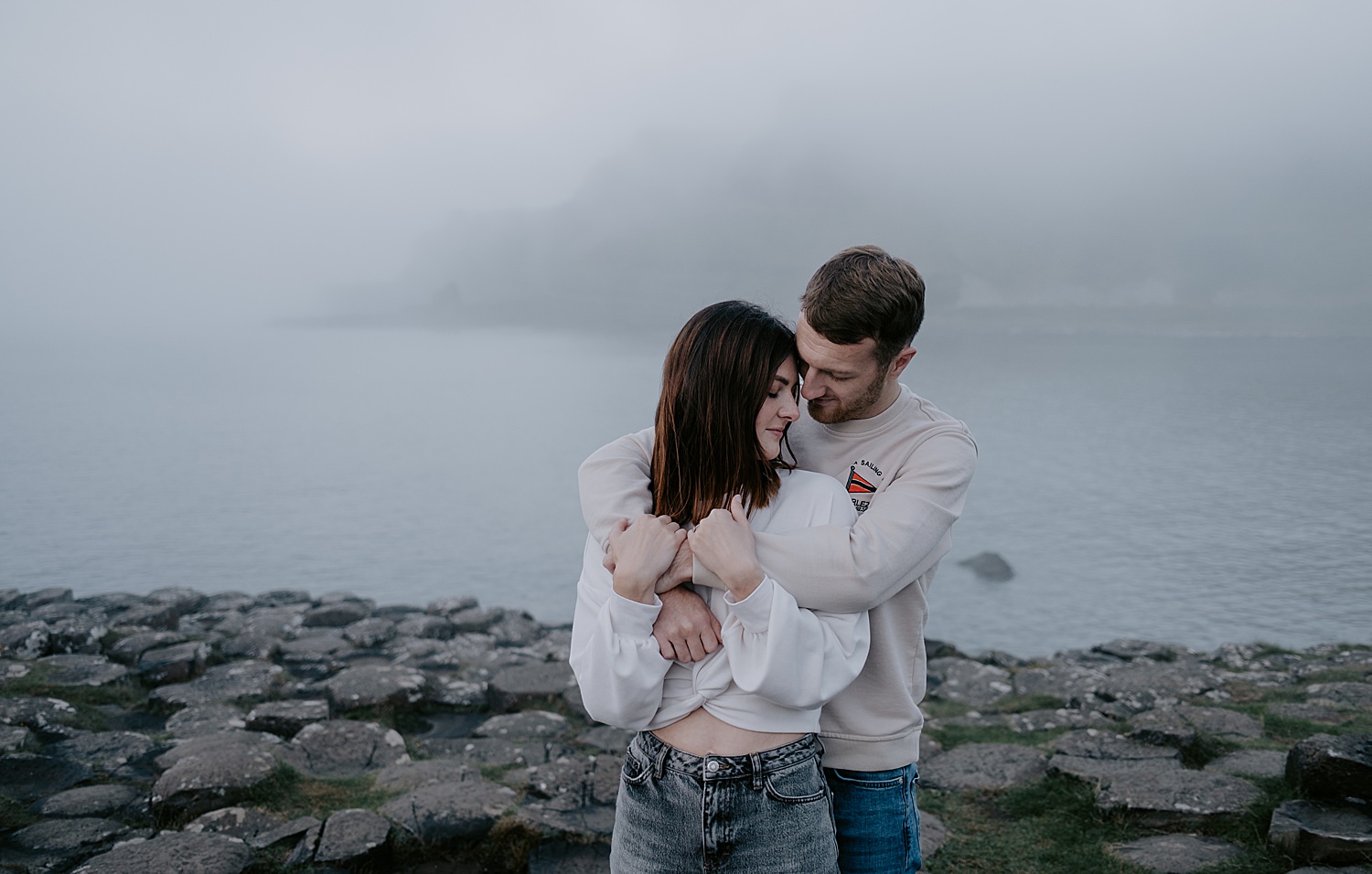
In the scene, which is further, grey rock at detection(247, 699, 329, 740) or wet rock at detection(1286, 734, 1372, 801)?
grey rock at detection(247, 699, 329, 740)

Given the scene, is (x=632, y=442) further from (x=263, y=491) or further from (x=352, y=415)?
(x=352, y=415)

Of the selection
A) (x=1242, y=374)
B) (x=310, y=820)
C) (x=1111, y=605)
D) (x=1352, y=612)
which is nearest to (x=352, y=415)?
(x=1111, y=605)

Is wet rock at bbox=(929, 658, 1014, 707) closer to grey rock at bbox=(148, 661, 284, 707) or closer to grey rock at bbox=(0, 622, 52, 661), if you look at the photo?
grey rock at bbox=(148, 661, 284, 707)

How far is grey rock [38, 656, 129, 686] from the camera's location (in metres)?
7.66

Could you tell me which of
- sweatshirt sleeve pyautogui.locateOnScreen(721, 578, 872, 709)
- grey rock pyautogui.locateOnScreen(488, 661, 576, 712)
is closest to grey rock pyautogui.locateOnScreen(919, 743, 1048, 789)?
grey rock pyautogui.locateOnScreen(488, 661, 576, 712)

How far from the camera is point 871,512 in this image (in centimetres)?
221

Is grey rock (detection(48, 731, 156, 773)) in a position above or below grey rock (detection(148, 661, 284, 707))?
above

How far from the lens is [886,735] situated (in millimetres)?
2332

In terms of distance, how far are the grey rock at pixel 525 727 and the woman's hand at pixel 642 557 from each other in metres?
5.03

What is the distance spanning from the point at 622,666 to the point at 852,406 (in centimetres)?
104

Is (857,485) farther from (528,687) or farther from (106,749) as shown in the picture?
(106,749)

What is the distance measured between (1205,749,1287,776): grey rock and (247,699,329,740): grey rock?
610 cm

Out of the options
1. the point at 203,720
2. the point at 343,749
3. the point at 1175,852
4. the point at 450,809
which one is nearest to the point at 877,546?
the point at 1175,852

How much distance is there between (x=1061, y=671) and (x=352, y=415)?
82305 millimetres
